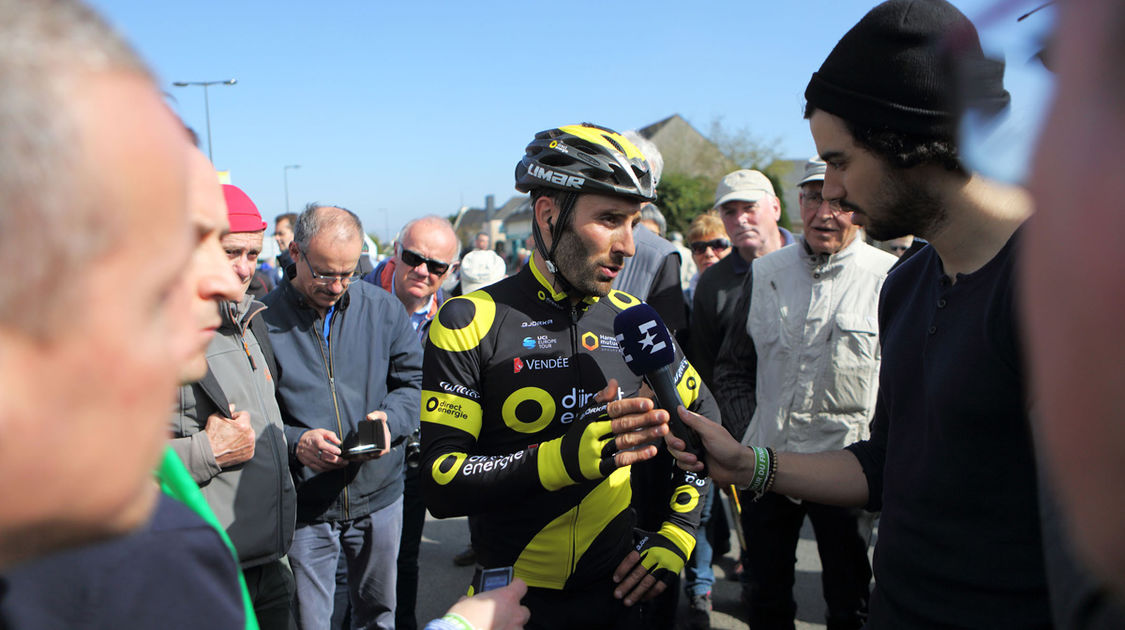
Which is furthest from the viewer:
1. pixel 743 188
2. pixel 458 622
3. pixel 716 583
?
pixel 716 583

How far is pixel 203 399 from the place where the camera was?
2871 mm

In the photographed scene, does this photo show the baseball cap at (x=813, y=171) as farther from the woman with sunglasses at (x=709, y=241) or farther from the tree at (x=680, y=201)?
the tree at (x=680, y=201)

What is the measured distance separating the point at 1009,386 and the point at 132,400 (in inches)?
69.5

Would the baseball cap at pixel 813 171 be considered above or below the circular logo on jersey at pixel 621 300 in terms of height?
above

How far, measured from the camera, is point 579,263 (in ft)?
8.43

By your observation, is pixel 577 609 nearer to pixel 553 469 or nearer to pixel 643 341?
pixel 553 469

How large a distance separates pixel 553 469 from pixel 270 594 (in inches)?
68.8

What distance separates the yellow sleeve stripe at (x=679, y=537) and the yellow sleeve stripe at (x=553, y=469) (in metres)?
0.59

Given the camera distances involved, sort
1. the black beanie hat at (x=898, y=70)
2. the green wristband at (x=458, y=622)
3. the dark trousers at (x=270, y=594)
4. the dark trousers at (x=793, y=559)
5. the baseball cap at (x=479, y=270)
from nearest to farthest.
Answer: the green wristband at (x=458, y=622)
the black beanie hat at (x=898, y=70)
the dark trousers at (x=270, y=594)
the dark trousers at (x=793, y=559)
the baseball cap at (x=479, y=270)

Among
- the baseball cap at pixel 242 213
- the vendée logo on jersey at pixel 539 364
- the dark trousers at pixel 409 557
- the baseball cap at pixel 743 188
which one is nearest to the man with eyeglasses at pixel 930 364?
the vendée logo on jersey at pixel 539 364

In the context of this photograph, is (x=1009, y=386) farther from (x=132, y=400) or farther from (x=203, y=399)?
(x=203, y=399)

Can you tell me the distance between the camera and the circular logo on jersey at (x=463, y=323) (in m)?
2.39

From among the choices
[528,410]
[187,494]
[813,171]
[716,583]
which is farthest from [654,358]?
[716,583]

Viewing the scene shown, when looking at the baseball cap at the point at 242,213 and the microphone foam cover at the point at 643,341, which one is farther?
the baseball cap at the point at 242,213
